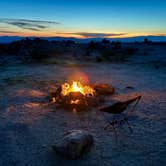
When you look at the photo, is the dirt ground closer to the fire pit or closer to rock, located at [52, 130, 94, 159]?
rock, located at [52, 130, 94, 159]

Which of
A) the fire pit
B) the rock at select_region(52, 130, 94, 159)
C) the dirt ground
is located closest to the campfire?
the fire pit

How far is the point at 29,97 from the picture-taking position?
11.0 m

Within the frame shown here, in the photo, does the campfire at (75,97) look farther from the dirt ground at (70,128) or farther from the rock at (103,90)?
the rock at (103,90)

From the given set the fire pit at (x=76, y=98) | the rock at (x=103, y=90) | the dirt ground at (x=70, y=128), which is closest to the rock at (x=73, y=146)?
the dirt ground at (x=70, y=128)

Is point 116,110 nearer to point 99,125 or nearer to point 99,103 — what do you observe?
point 99,125

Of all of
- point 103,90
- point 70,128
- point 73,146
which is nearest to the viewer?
point 73,146

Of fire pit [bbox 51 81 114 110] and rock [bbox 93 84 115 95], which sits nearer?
fire pit [bbox 51 81 114 110]

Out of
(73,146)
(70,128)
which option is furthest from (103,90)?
(73,146)

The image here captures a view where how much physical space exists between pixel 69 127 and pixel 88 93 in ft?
9.13

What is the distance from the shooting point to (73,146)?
19.4 ft

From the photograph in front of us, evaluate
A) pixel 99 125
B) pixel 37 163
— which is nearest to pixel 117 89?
pixel 99 125

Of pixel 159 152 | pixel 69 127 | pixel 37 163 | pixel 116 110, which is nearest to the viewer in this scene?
pixel 37 163

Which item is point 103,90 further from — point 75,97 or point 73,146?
point 73,146

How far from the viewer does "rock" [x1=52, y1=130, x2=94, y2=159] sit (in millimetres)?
5910
